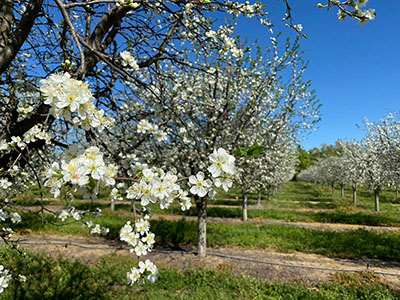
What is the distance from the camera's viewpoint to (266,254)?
7.34 metres

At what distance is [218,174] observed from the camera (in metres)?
1.30

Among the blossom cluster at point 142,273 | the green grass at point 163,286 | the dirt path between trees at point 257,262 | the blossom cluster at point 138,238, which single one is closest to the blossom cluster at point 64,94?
the blossom cluster at point 138,238

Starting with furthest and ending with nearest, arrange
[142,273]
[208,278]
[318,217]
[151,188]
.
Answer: [318,217]
[208,278]
[142,273]
[151,188]

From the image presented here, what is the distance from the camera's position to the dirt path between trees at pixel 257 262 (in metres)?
5.46

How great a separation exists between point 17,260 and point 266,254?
6.34 m

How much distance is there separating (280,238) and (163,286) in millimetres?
5093

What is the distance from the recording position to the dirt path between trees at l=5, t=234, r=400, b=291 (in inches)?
215

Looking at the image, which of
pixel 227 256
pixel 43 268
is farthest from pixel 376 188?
pixel 43 268

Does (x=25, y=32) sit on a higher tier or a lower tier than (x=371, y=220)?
higher

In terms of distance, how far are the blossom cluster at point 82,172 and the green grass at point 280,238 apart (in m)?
7.44

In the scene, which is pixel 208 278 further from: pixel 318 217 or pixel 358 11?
pixel 318 217

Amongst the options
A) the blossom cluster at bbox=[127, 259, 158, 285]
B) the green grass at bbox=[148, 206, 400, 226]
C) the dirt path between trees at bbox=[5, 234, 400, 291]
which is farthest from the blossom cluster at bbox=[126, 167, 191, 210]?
the green grass at bbox=[148, 206, 400, 226]

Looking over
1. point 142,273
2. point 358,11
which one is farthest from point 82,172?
point 358,11

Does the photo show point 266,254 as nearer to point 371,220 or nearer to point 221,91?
point 221,91
